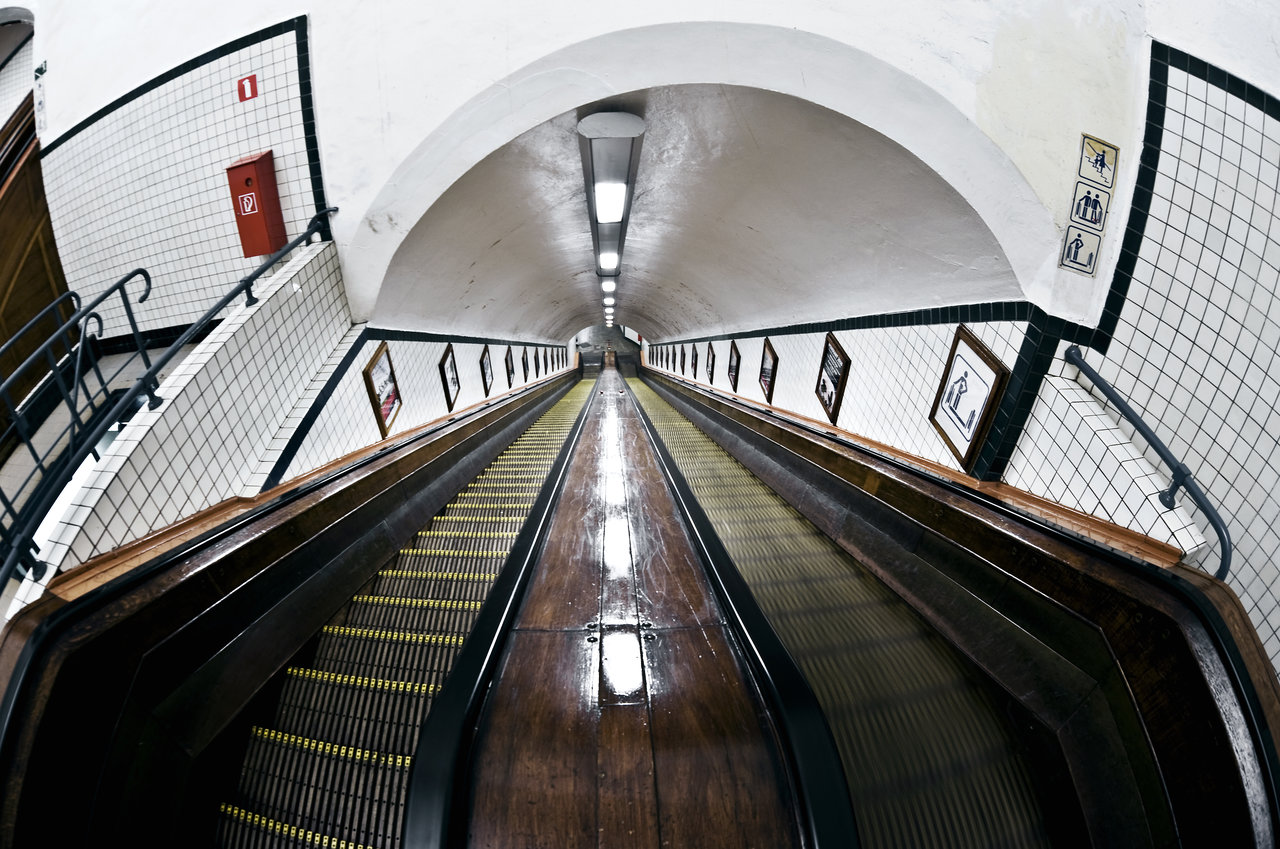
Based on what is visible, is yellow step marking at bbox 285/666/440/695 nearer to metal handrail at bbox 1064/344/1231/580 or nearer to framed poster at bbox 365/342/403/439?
framed poster at bbox 365/342/403/439

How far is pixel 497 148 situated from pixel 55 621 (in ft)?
9.12

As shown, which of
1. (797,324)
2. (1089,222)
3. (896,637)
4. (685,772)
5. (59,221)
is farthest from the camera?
(797,324)

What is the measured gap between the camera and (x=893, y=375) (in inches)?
141

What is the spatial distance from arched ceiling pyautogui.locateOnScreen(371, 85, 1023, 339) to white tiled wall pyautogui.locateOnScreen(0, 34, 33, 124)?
563 cm

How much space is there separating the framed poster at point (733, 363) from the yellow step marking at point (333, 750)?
6.92 meters

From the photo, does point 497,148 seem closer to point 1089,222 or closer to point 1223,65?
point 1089,222

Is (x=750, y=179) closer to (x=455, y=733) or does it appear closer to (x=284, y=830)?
(x=455, y=733)

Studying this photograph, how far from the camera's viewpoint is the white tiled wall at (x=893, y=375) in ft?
9.87

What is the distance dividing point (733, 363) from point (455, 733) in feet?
23.6

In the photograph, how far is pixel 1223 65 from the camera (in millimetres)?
2018

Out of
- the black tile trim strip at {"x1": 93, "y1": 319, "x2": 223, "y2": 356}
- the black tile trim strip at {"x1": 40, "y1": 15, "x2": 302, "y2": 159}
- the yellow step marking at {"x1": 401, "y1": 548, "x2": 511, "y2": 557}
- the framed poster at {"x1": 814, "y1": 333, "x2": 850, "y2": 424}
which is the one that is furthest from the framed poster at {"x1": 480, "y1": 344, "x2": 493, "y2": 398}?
the framed poster at {"x1": 814, "y1": 333, "x2": 850, "y2": 424}

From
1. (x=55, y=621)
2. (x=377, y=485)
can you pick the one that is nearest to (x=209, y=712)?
(x=55, y=621)

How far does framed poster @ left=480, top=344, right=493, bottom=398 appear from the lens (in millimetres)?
6688

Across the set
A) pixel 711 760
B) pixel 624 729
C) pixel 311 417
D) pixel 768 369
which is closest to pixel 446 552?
pixel 311 417
